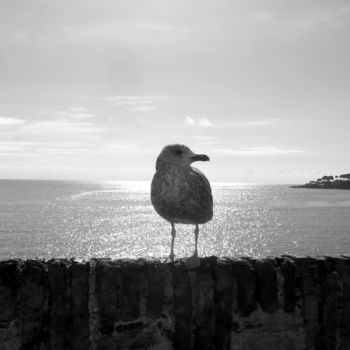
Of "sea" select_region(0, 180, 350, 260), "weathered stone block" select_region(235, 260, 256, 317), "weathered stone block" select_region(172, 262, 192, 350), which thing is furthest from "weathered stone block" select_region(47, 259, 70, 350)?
"sea" select_region(0, 180, 350, 260)

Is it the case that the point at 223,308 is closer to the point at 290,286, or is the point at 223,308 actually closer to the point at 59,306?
the point at 290,286

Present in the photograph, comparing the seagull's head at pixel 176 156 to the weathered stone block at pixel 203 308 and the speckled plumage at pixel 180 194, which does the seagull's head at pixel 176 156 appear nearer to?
the speckled plumage at pixel 180 194

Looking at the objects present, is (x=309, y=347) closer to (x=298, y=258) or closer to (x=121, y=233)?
(x=298, y=258)

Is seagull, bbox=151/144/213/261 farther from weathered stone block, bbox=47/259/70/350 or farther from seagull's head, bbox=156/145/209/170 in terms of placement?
weathered stone block, bbox=47/259/70/350

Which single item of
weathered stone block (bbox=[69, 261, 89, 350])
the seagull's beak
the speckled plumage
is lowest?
weathered stone block (bbox=[69, 261, 89, 350])

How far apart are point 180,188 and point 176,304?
59.6 inches

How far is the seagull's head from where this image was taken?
5734 mm

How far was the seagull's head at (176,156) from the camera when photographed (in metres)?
5.73

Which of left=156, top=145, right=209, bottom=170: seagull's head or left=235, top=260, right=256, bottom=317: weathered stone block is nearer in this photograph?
left=235, top=260, right=256, bottom=317: weathered stone block

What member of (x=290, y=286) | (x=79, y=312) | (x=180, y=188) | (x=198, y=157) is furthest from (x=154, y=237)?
(x=79, y=312)

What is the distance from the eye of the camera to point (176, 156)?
5.76m

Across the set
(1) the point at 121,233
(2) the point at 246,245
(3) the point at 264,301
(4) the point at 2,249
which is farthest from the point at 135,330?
(1) the point at 121,233

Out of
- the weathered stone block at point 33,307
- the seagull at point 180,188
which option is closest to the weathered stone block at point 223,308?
the seagull at point 180,188

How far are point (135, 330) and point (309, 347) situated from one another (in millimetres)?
1975
